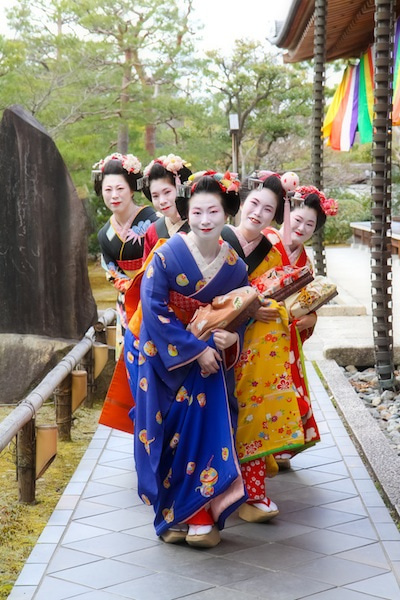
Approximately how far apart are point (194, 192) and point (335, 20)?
10.6m

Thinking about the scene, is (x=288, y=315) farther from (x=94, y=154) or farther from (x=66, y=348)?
(x=94, y=154)

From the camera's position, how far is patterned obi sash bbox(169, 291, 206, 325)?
4.54 m

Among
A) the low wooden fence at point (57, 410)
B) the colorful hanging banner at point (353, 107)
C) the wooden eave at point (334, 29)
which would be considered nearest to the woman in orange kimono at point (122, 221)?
the low wooden fence at point (57, 410)

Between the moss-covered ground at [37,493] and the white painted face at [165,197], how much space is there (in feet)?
6.09

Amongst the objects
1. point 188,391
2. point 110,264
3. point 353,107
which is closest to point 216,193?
point 188,391

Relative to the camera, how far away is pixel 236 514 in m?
4.97

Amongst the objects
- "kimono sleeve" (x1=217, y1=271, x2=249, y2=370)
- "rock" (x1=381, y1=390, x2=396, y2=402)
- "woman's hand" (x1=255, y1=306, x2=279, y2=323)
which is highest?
"woman's hand" (x1=255, y1=306, x2=279, y2=323)

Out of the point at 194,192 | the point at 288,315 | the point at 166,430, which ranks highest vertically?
the point at 194,192

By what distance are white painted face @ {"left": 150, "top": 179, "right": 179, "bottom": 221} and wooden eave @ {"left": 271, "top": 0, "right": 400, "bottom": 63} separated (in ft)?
25.1

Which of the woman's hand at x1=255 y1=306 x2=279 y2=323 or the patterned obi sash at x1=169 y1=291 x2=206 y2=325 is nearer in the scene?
the patterned obi sash at x1=169 y1=291 x2=206 y2=325

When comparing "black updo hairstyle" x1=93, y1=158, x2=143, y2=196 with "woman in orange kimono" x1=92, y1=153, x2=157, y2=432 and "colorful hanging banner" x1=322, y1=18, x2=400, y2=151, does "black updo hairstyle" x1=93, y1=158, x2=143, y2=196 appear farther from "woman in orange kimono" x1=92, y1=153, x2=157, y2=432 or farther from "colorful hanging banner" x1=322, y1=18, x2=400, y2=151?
"colorful hanging banner" x1=322, y1=18, x2=400, y2=151

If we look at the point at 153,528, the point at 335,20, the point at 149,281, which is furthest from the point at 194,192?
the point at 335,20

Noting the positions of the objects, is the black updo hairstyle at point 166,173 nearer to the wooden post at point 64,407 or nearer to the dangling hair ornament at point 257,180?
the dangling hair ornament at point 257,180

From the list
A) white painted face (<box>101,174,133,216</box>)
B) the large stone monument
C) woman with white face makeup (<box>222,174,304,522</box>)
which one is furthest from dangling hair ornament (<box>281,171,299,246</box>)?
the large stone monument
